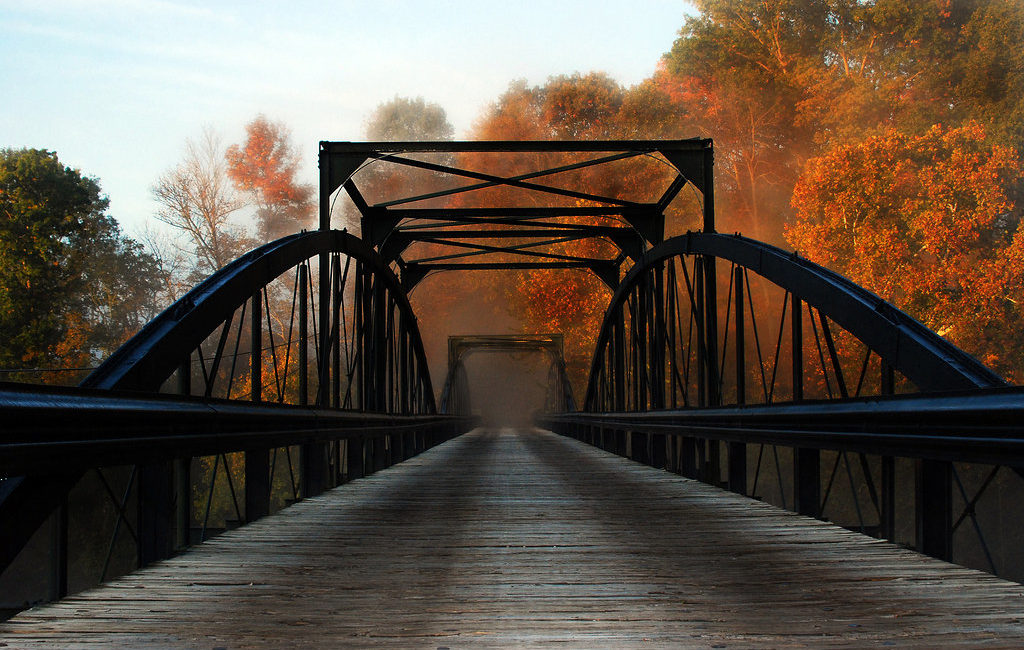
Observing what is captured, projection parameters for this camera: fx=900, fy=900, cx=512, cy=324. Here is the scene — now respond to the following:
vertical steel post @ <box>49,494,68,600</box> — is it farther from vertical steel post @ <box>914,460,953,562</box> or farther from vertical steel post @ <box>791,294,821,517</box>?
vertical steel post @ <box>791,294,821,517</box>

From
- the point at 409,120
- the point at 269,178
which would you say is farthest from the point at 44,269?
the point at 409,120

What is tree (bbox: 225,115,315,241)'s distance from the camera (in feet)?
154

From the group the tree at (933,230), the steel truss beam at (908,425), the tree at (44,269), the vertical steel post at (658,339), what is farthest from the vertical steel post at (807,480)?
the tree at (44,269)

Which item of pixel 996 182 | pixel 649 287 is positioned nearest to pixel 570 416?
pixel 649 287

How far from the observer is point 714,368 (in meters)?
9.45

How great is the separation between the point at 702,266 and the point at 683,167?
2541mm

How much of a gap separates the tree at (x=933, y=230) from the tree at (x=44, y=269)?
2380 cm

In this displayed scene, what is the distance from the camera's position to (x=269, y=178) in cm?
4744

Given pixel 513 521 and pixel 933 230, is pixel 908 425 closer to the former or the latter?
pixel 513 521

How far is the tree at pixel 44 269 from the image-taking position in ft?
91.6

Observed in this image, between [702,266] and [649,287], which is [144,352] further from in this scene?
[649,287]

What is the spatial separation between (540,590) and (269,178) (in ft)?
154

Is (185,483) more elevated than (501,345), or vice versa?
(501,345)

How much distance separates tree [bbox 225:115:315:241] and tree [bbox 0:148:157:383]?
45.2 feet
